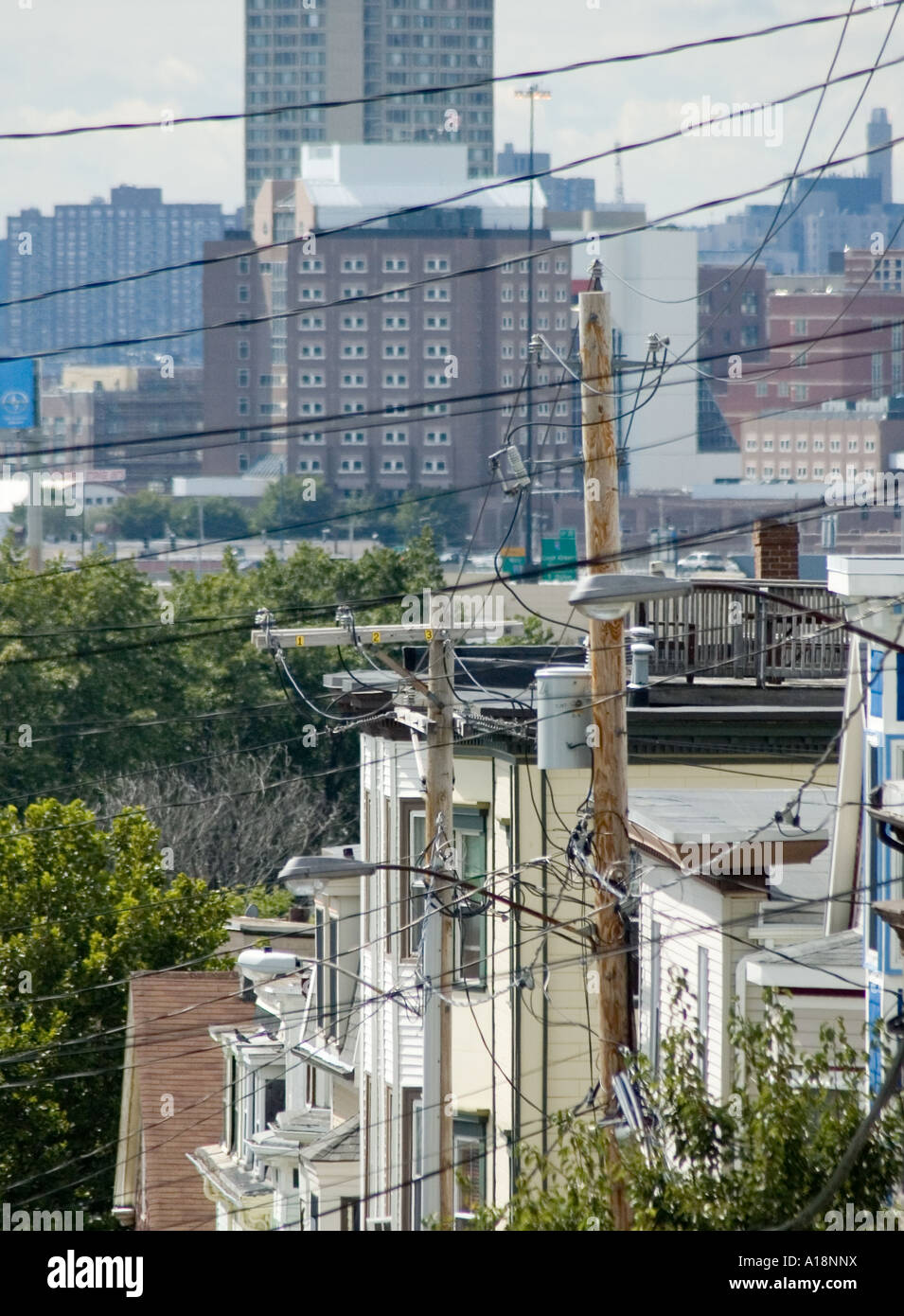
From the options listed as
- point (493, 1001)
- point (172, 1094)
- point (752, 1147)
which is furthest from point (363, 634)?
point (172, 1094)

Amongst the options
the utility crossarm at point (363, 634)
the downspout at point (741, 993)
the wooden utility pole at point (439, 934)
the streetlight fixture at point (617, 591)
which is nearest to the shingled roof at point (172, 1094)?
the utility crossarm at point (363, 634)

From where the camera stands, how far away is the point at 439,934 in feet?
63.6

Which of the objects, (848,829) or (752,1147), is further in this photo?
(848,829)

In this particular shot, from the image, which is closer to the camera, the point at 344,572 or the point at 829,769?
the point at 829,769

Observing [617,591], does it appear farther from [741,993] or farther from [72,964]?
[72,964]

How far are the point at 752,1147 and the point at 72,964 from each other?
28830 mm

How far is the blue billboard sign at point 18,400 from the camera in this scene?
495 feet

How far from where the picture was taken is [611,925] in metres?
15.0

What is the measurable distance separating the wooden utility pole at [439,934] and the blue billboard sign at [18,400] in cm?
13141

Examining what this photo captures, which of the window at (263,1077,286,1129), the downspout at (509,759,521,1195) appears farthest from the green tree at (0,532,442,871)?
the downspout at (509,759,521,1195)

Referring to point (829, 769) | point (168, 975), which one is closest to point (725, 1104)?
point (829, 769)
